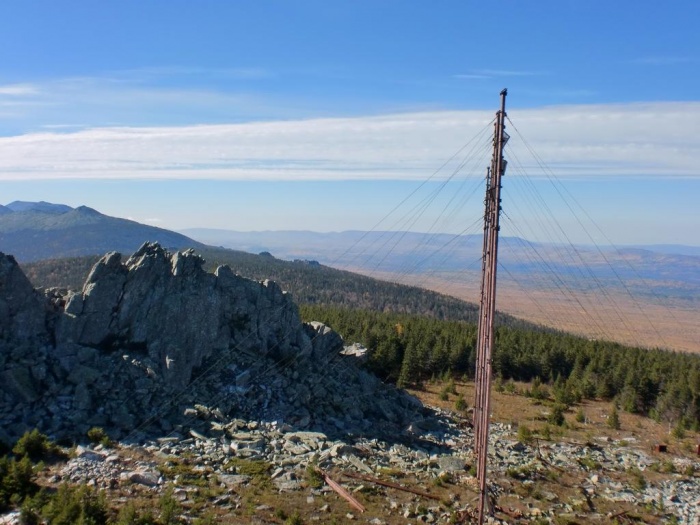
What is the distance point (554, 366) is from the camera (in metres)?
58.0

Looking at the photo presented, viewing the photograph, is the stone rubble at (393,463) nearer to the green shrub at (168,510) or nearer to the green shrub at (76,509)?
the green shrub at (168,510)

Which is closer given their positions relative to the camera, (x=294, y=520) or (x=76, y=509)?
(x=76, y=509)

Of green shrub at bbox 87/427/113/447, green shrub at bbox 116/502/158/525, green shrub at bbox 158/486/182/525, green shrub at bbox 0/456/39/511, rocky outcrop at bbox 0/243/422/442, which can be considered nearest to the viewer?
green shrub at bbox 116/502/158/525

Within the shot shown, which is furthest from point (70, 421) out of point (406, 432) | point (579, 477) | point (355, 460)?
point (579, 477)

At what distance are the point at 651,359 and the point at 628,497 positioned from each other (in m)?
39.4

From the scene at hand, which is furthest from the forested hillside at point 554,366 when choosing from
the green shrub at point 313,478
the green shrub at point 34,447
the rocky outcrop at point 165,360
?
the green shrub at point 34,447

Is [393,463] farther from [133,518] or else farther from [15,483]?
[15,483]

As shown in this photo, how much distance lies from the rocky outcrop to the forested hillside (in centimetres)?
1500

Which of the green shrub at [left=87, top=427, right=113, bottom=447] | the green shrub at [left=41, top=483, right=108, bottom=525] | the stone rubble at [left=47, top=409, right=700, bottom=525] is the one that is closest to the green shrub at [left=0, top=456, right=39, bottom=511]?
the stone rubble at [left=47, top=409, right=700, bottom=525]

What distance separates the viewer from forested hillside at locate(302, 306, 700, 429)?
45.1 m

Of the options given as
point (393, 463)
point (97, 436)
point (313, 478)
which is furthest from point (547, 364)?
point (97, 436)

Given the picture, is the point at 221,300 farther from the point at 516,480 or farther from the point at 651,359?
the point at 651,359

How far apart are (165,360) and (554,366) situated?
138 ft

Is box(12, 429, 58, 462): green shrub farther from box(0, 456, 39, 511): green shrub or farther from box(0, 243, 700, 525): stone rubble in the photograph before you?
box(0, 456, 39, 511): green shrub
